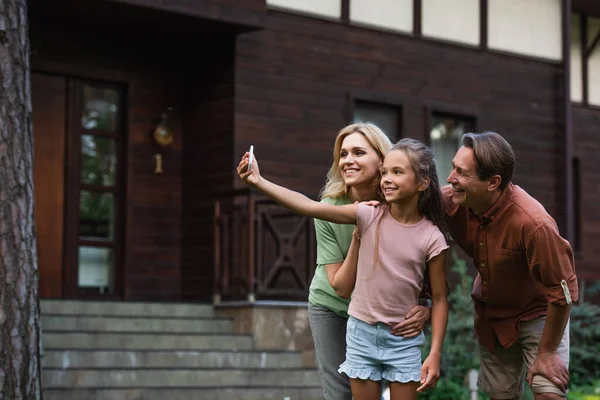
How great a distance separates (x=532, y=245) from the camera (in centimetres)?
455

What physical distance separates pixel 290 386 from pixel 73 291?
295cm

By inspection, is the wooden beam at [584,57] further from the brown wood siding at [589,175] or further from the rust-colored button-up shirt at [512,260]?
the rust-colored button-up shirt at [512,260]

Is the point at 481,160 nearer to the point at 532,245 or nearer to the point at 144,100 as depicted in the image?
the point at 532,245

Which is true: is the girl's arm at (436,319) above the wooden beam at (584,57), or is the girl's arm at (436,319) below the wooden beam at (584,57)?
below

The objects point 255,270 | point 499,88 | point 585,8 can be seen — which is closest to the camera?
point 255,270

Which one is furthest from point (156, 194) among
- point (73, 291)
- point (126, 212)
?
point (73, 291)

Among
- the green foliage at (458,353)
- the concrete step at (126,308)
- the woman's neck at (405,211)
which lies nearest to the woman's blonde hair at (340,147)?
the woman's neck at (405,211)

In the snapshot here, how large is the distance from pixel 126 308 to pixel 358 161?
6240 mm

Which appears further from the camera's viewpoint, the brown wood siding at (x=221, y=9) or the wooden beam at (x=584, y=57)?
the wooden beam at (x=584, y=57)

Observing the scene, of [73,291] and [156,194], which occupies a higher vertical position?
[156,194]

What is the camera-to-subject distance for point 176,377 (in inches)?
371

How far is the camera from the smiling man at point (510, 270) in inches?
178

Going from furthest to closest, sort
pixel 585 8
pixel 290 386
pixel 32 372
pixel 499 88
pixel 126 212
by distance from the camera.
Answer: pixel 585 8 → pixel 499 88 → pixel 126 212 → pixel 290 386 → pixel 32 372

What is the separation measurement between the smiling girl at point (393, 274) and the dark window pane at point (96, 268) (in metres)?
7.73
